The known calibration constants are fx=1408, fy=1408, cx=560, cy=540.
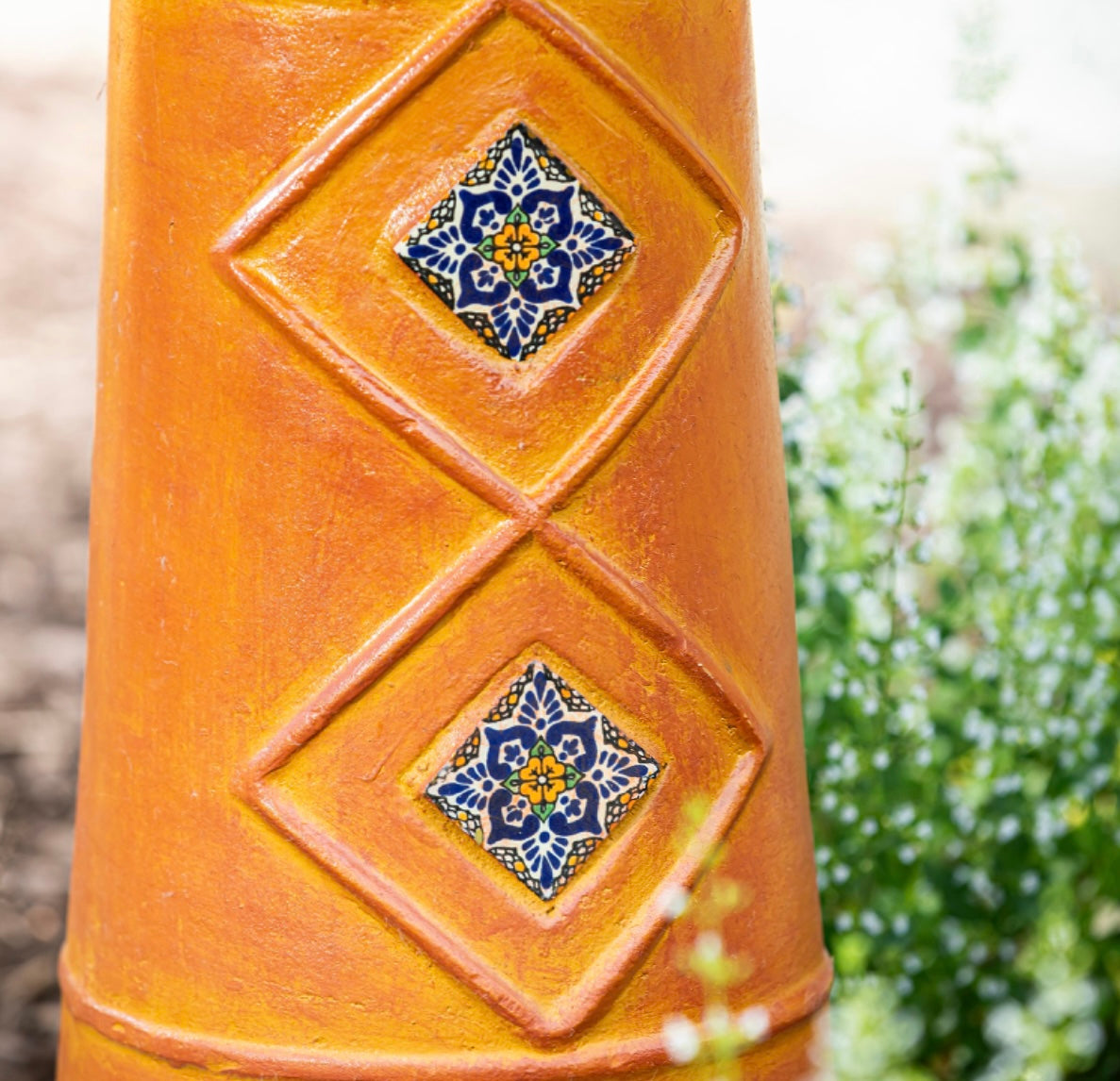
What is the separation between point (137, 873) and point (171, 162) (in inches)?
24.9

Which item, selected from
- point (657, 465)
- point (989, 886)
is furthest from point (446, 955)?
point (989, 886)

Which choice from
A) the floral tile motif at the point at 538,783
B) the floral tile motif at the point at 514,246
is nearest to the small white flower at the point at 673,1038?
the floral tile motif at the point at 538,783

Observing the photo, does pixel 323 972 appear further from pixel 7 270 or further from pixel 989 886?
pixel 7 270

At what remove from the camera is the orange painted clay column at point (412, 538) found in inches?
46.4

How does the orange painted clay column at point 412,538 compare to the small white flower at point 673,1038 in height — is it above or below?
above

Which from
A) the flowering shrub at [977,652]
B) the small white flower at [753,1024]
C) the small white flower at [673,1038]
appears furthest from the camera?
the flowering shrub at [977,652]

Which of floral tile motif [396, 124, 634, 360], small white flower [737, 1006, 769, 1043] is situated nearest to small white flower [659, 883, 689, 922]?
small white flower [737, 1006, 769, 1043]

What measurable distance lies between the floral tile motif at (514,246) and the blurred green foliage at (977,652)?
624 millimetres

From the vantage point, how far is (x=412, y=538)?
1189 millimetres

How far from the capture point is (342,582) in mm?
1191

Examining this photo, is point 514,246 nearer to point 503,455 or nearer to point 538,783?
point 503,455

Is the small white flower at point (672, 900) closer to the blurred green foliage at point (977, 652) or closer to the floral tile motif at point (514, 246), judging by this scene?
the floral tile motif at point (514, 246)

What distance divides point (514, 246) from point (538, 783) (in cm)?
46

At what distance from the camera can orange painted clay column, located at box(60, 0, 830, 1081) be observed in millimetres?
1179
